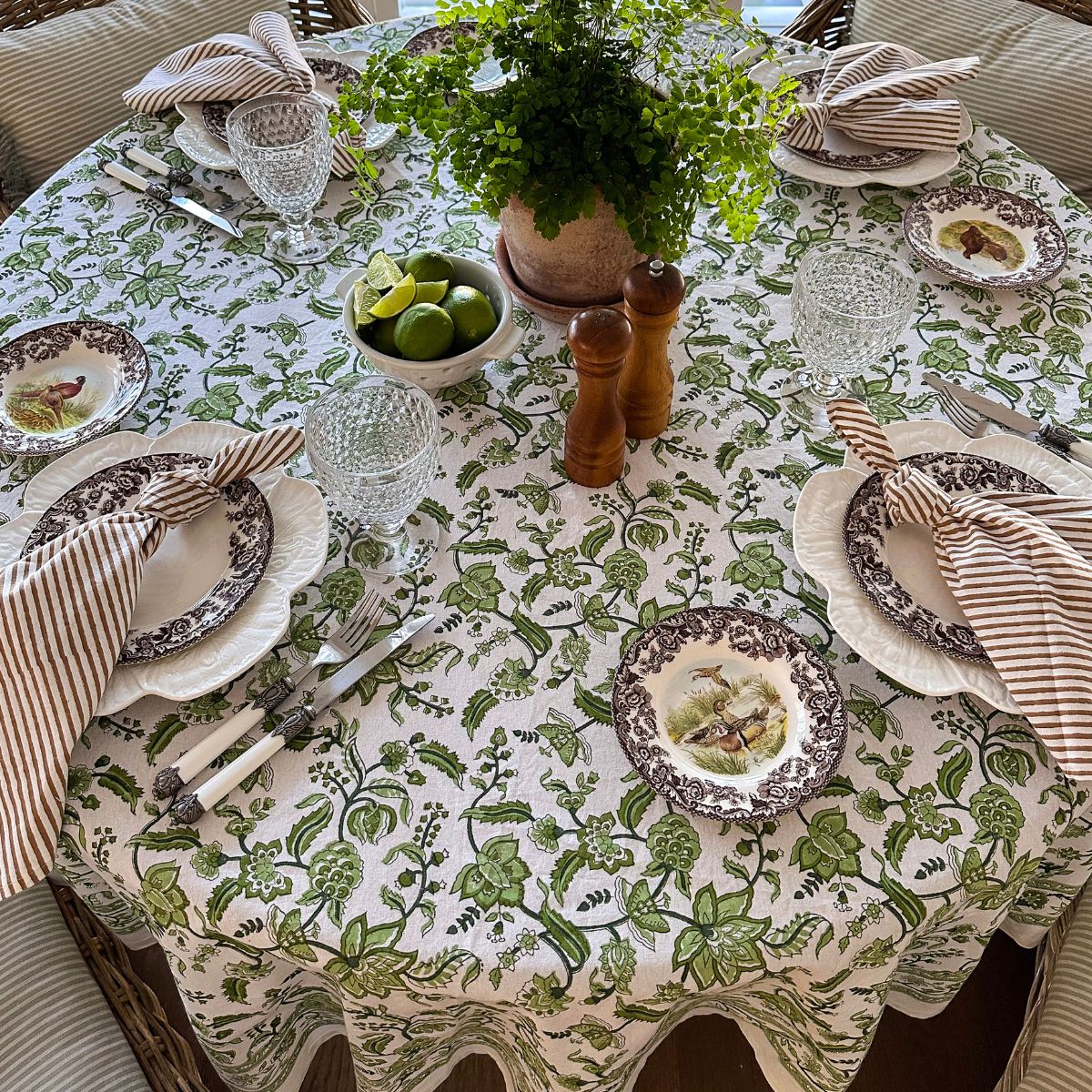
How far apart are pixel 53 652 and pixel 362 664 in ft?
0.83

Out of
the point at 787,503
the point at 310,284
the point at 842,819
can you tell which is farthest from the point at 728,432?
the point at 310,284

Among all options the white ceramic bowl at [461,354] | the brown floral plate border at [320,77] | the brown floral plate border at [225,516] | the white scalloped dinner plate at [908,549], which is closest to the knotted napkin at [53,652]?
the brown floral plate border at [225,516]

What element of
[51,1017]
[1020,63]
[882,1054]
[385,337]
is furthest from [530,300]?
[882,1054]

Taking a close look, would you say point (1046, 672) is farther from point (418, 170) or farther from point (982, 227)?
point (418, 170)

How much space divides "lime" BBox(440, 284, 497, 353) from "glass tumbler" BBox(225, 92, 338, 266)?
0.29 m

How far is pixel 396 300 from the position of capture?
102 cm

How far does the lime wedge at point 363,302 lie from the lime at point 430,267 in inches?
2.2

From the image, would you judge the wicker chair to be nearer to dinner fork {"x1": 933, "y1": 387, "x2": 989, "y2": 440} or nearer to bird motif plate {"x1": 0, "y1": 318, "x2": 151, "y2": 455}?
dinner fork {"x1": 933, "y1": 387, "x2": 989, "y2": 440}

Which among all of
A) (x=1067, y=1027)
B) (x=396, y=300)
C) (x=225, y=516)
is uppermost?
(x=396, y=300)

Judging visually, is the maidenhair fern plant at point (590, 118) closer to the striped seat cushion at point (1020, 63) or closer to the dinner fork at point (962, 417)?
the dinner fork at point (962, 417)

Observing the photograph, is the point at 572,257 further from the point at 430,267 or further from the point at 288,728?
the point at 288,728

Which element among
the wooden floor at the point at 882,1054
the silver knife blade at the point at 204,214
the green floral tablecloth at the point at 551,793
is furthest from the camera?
the wooden floor at the point at 882,1054

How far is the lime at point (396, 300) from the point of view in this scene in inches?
40.0

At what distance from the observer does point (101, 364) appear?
3.52ft
